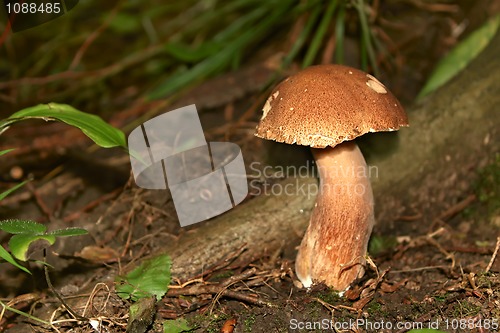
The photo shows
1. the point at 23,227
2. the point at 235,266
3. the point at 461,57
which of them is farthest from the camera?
the point at 461,57

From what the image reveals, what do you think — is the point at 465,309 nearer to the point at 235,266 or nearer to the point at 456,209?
the point at 456,209

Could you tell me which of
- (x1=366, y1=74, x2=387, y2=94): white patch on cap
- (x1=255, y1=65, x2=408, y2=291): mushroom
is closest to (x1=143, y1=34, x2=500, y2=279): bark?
(x1=255, y1=65, x2=408, y2=291): mushroom

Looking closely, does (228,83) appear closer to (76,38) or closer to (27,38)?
(76,38)

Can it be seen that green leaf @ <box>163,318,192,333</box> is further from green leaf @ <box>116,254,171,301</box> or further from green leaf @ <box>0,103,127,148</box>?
green leaf @ <box>0,103,127,148</box>

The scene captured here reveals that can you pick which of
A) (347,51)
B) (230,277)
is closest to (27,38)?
(347,51)

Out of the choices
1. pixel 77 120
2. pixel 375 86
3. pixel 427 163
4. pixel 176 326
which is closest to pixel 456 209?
pixel 427 163

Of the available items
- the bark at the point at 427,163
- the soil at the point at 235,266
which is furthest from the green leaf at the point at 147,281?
the bark at the point at 427,163
